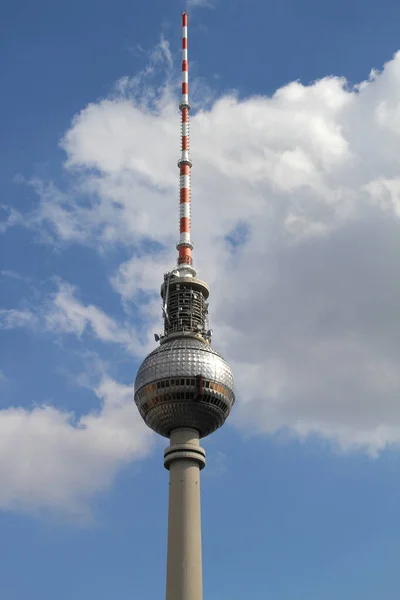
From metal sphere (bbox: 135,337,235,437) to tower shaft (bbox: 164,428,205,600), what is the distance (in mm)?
2453

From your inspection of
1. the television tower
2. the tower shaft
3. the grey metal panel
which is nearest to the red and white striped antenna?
the television tower

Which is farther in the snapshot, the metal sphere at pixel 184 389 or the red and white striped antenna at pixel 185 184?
the red and white striped antenna at pixel 185 184

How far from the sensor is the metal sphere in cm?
10162

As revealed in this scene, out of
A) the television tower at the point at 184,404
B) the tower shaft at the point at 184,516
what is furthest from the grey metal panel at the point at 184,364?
the tower shaft at the point at 184,516

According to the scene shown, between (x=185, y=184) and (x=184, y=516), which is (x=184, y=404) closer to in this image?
(x=184, y=516)

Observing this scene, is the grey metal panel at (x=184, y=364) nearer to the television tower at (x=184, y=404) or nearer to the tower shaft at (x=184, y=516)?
the television tower at (x=184, y=404)

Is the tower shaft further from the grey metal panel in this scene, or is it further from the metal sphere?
→ the grey metal panel

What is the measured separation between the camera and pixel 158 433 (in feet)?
348

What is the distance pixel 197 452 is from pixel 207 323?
69.1 ft

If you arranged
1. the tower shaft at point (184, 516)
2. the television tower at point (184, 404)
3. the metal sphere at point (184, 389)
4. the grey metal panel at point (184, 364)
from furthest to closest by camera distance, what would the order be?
the grey metal panel at point (184, 364) → the metal sphere at point (184, 389) → the television tower at point (184, 404) → the tower shaft at point (184, 516)

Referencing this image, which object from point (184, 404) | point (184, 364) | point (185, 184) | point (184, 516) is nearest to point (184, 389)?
point (184, 404)

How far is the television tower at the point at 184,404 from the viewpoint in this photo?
93.8m

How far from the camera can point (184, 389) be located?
332 feet

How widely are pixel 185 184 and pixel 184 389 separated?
35542mm
